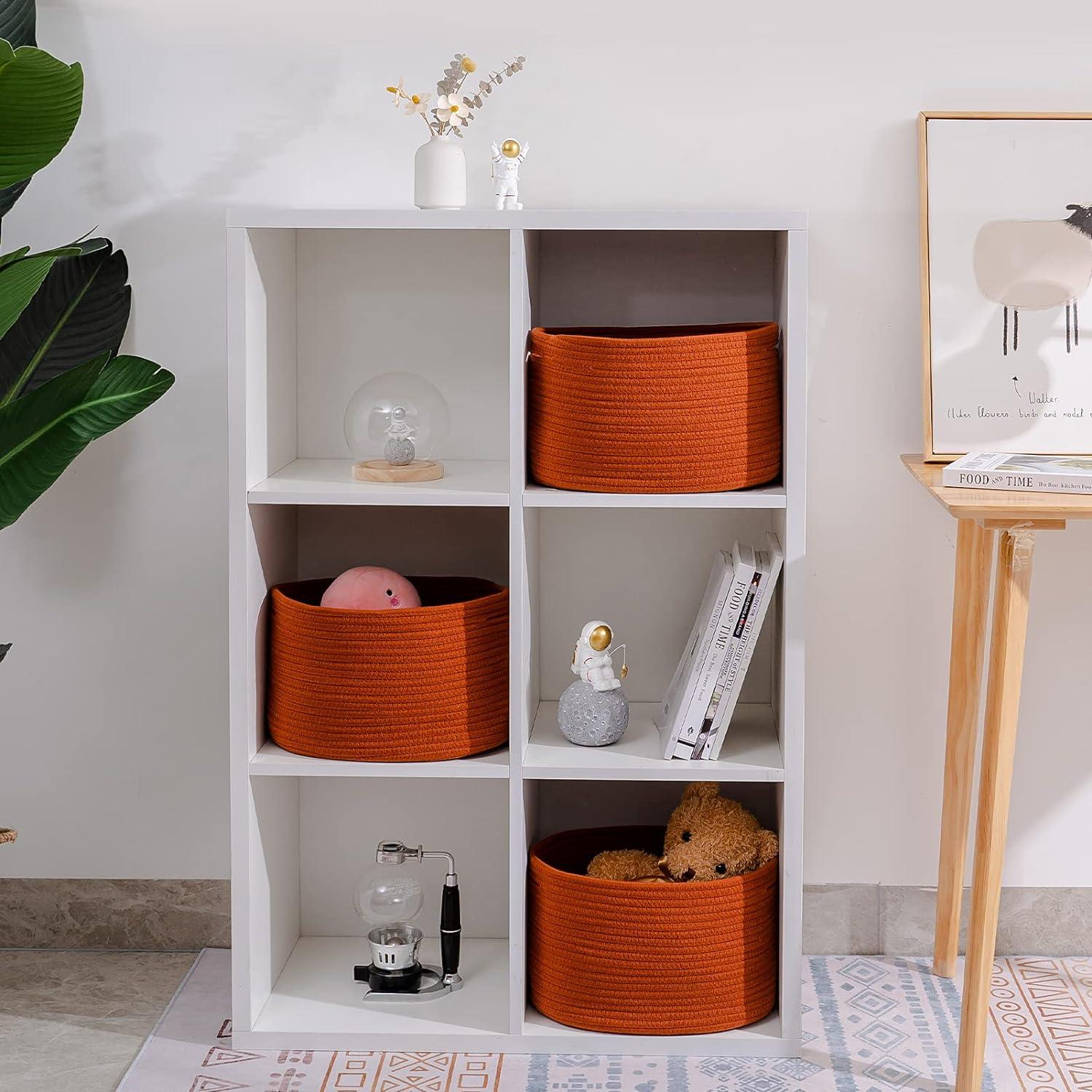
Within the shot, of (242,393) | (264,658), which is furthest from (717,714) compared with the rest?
(242,393)

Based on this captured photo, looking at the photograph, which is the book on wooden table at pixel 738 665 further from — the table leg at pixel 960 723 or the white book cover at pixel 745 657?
the table leg at pixel 960 723

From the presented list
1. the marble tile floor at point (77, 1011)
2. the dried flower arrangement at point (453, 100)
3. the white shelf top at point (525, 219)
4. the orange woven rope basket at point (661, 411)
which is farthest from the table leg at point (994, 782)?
the marble tile floor at point (77, 1011)

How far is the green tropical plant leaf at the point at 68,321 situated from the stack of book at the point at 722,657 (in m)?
0.95

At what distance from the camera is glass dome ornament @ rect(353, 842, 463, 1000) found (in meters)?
1.88

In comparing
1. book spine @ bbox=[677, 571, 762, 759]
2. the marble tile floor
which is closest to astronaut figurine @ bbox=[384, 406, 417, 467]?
book spine @ bbox=[677, 571, 762, 759]

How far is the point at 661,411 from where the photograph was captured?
5.45 ft

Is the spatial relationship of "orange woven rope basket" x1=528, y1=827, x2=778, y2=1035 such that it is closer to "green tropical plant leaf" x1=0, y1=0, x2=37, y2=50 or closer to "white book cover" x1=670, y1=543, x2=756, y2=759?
"white book cover" x1=670, y1=543, x2=756, y2=759

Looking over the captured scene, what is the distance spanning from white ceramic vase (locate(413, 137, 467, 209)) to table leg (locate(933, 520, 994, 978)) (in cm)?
86

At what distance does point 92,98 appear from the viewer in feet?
6.46

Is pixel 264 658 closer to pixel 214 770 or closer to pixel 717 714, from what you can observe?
pixel 214 770

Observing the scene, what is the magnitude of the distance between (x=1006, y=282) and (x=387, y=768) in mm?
1150

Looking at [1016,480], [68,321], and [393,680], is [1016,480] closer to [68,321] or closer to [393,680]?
[393,680]

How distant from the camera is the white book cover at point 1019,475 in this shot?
1.57 metres

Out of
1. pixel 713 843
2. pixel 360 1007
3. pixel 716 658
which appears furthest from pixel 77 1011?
pixel 716 658
